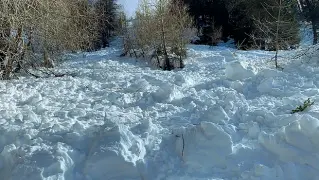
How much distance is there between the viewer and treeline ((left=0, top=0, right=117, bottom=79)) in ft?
24.7

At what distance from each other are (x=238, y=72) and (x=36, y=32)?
5581mm

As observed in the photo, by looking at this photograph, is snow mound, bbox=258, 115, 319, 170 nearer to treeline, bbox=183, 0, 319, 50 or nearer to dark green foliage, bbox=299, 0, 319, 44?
treeline, bbox=183, 0, 319, 50

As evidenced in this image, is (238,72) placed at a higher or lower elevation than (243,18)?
lower

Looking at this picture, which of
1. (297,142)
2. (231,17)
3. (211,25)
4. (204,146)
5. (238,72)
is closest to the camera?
(297,142)

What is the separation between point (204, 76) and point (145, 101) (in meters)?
3.28

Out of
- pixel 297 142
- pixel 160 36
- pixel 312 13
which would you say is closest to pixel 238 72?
pixel 297 142

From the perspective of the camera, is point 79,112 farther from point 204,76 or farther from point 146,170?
point 204,76

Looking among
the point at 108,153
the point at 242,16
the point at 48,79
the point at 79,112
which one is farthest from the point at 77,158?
the point at 242,16

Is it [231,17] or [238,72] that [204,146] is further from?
[231,17]

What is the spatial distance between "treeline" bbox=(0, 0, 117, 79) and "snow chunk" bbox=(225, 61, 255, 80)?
463 centimetres

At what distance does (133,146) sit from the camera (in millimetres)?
5164

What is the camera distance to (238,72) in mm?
9086

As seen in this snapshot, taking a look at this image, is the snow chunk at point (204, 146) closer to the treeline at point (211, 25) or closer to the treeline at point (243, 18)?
the treeline at point (211, 25)

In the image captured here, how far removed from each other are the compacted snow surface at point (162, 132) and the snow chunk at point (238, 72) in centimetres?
59
